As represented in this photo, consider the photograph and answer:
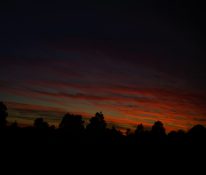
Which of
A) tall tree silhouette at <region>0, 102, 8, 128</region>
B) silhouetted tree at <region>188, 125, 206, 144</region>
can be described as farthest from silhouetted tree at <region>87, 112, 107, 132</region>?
silhouetted tree at <region>188, 125, 206, 144</region>

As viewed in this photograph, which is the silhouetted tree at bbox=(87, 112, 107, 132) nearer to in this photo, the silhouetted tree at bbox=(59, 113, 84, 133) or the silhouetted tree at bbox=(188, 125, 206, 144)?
the silhouetted tree at bbox=(59, 113, 84, 133)

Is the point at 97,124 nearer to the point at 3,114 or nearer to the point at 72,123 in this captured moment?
the point at 72,123

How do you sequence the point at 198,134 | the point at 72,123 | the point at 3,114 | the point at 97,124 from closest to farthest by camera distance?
the point at 198,134 < the point at 3,114 < the point at 72,123 < the point at 97,124

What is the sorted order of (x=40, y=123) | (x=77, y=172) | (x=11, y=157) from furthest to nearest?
(x=40, y=123) → (x=11, y=157) → (x=77, y=172)

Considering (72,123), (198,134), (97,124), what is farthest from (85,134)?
(198,134)

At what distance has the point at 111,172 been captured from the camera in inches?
1399

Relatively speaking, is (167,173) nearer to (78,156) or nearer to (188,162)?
(188,162)

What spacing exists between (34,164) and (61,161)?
14.3ft

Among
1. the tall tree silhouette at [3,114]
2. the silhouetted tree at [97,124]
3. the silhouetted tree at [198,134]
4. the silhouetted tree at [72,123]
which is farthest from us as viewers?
the silhouetted tree at [97,124]

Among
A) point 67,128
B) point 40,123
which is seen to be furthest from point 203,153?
point 40,123

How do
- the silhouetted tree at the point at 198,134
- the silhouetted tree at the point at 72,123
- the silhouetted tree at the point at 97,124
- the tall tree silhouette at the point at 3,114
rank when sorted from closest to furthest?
the silhouetted tree at the point at 198,134, the tall tree silhouette at the point at 3,114, the silhouetted tree at the point at 72,123, the silhouetted tree at the point at 97,124

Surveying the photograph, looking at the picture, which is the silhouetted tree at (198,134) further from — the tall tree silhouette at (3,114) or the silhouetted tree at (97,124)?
the tall tree silhouette at (3,114)

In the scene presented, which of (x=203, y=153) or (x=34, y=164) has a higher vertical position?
(x=203, y=153)

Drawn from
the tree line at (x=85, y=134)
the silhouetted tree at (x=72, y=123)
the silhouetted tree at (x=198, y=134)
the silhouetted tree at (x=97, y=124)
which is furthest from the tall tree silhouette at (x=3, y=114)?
the silhouetted tree at (x=198, y=134)
